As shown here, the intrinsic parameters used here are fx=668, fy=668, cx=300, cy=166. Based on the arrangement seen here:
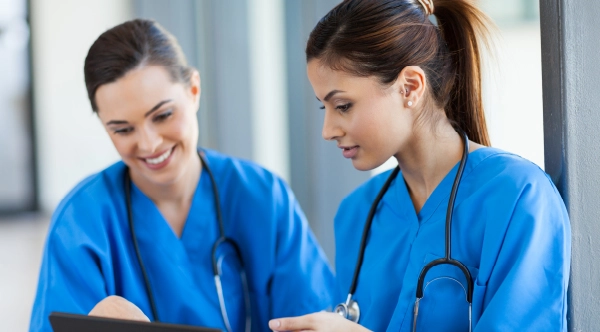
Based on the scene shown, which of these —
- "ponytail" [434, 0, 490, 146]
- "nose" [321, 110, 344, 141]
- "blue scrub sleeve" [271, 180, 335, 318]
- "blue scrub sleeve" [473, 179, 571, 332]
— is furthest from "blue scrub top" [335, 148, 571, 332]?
"blue scrub sleeve" [271, 180, 335, 318]

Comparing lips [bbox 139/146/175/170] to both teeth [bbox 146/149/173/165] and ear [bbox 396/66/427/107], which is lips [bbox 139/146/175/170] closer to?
teeth [bbox 146/149/173/165]

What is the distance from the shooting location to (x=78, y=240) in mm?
1493

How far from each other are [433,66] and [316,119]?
4.16ft

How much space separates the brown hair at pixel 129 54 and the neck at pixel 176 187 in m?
0.21

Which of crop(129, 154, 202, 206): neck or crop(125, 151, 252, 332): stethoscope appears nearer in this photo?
crop(125, 151, 252, 332): stethoscope

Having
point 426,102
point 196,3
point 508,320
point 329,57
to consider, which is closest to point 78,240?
point 329,57

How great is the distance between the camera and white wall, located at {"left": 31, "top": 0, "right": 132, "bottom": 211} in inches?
161

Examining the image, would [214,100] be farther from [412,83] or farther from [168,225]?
[412,83]

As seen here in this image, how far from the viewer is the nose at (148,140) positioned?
1502mm

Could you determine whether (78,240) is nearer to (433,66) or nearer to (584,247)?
(433,66)

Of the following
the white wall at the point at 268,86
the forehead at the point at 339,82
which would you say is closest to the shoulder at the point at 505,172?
the forehead at the point at 339,82

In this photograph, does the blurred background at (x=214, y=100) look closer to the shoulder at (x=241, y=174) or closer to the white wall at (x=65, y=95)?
the white wall at (x=65, y=95)

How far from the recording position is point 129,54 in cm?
153

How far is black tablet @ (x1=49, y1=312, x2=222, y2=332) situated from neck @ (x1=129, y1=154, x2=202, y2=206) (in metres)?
0.66
